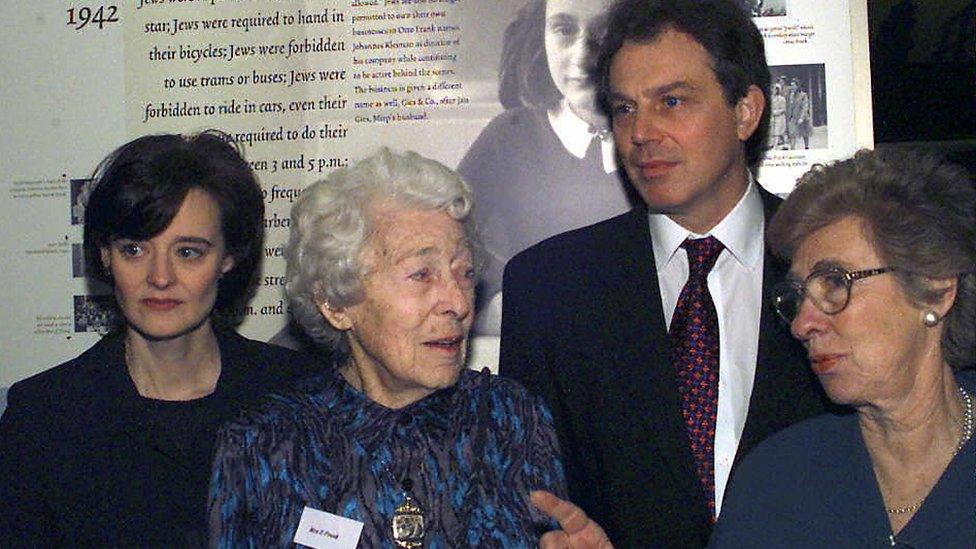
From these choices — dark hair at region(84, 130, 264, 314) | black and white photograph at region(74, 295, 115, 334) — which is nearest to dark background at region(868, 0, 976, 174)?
dark hair at region(84, 130, 264, 314)

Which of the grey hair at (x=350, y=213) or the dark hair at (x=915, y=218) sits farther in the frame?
the grey hair at (x=350, y=213)

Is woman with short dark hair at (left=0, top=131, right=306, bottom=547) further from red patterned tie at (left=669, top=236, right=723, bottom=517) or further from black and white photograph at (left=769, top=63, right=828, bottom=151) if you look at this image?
black and white photograph at (left=769, top=63, right=828, bottom=151)

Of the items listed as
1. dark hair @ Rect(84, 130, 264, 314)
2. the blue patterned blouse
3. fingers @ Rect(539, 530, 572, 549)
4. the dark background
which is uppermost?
the dark background

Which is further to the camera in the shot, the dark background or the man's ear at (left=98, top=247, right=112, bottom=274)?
the dark background

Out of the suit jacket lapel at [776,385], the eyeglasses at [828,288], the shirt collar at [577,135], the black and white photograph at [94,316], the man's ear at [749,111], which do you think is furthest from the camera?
the black and white photograph at [94,316]

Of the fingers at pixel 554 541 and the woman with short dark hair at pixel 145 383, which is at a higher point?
the woman with short dark hair at pixel 145 383

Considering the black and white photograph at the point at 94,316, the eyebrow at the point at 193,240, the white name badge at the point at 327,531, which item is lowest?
the white name badge at the point at 327,531

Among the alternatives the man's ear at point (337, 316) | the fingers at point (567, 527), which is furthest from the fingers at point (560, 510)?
the man's ear at point (337, 316)

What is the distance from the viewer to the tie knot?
2.62 metres

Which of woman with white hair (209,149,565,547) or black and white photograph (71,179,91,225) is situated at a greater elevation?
black and white photograph (71,179,91,225)

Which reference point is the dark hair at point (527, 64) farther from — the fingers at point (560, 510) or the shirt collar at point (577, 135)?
the fingers at point (560, 510)

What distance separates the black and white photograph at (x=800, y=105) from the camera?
3.27m

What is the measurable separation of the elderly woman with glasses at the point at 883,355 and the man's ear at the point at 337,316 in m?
0.91

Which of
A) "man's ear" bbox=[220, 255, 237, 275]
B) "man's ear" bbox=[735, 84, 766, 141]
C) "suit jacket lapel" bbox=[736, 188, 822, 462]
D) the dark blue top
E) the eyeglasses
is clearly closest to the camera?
the dark blue top
